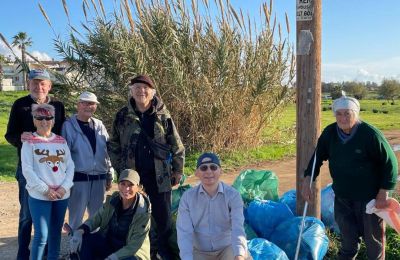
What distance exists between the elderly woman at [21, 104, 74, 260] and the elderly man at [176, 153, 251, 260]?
1.11 meters

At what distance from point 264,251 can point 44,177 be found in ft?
6.45

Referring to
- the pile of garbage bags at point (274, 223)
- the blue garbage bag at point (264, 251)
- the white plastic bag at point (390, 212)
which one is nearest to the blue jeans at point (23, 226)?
the pile of garbage bags at point (274, 223)

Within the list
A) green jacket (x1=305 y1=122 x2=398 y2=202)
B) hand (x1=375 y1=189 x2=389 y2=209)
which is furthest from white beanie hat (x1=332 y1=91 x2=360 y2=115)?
hand (x1=375 y1=189 x2=389 y2=209)

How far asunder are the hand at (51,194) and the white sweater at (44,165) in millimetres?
26

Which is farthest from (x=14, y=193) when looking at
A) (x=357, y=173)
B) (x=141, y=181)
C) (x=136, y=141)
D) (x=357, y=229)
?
(x=357, y=173)

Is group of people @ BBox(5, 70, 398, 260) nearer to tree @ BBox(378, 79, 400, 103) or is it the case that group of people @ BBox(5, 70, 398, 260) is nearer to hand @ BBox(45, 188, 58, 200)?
hand @ BBox(45, 188, 58, 200)

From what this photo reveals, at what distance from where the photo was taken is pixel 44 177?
377 cm

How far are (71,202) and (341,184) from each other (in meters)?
2.46

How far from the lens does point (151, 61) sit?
939 cm

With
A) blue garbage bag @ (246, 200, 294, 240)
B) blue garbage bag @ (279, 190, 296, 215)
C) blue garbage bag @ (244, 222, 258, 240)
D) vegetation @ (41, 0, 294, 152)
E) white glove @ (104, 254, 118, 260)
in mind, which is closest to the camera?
white glove @ (104, 254, 118, 260)

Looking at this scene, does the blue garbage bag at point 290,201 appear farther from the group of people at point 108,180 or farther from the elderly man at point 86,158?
the elderly man at point 86,158

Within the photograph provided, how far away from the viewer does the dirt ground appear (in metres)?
5.02

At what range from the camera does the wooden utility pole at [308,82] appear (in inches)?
176

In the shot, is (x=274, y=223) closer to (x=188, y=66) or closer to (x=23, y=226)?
(x=23, y=226)
